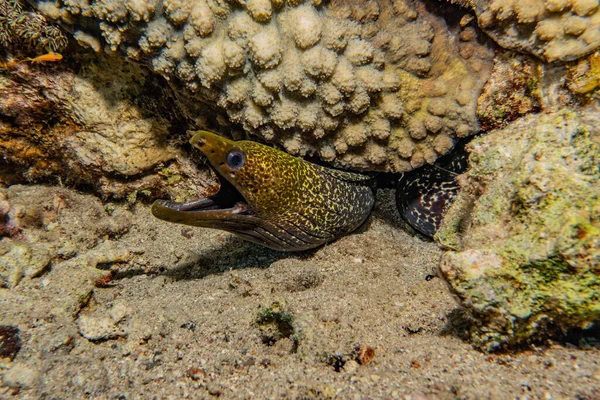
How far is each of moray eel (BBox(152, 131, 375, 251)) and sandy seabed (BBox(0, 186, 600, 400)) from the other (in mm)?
275

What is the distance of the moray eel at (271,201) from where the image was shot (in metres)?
→ 2.80

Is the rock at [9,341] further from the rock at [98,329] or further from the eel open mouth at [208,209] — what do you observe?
the eel open mouth at [208,209]

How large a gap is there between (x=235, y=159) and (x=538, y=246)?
209 centimetres

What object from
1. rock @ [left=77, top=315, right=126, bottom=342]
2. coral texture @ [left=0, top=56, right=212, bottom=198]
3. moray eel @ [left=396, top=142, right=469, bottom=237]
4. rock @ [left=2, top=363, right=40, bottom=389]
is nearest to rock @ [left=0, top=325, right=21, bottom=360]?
rock @ [left=2, top=363, right=40, bottom=389]

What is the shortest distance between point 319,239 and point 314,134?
3.46ft

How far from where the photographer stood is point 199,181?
12.8ft

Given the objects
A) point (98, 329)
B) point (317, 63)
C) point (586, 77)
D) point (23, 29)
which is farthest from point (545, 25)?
point (23, 29)

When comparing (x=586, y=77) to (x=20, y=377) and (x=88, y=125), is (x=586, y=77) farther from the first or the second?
(x=88, y=125)

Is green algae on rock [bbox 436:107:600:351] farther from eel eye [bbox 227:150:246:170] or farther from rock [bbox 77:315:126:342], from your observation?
rock [bbox 77:315:126:342]

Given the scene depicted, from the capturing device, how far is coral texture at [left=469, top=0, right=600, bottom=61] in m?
2.17

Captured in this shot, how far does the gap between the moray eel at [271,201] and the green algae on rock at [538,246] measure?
1.46m

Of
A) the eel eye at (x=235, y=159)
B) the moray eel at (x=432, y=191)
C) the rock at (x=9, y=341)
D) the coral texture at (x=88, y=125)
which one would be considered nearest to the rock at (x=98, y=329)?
the rock at (x=9, y=341)

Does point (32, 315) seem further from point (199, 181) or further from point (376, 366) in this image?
point (376, 366)

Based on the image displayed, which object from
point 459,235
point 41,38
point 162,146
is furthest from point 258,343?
point 41,38
